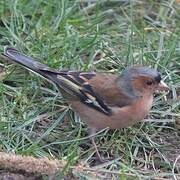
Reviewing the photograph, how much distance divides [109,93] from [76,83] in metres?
0.23

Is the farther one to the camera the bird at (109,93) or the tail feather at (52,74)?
the tail feather at (52,74)

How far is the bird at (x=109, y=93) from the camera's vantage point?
4547 millimetres

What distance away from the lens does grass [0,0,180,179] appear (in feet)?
15.0

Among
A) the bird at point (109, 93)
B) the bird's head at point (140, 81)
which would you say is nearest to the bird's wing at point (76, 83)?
the bird at point (109, 93)

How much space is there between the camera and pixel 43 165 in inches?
161

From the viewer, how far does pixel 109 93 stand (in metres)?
4.63

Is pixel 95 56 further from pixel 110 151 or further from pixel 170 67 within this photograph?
pixel 110 151

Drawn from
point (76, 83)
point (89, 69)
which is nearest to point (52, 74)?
point (76, 83)

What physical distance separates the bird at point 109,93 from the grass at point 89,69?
176 mm

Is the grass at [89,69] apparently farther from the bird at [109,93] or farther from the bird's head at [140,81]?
the bird's head at [140,81]

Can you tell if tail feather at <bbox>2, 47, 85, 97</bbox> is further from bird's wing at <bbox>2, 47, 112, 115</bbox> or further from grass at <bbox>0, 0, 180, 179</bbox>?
grass at <bbox>0, 0, 180, 179</bbox>

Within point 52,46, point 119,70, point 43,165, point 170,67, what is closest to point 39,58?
point 52,46

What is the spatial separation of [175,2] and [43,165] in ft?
8.93

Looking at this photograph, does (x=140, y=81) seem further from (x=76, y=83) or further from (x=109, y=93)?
(x=76, y=83)
